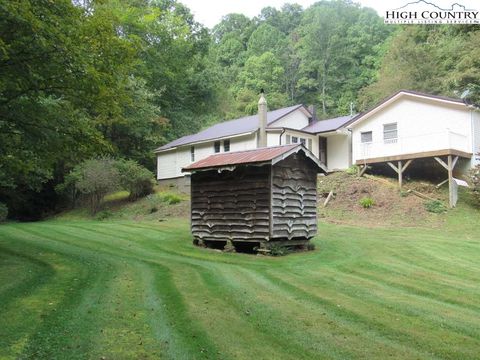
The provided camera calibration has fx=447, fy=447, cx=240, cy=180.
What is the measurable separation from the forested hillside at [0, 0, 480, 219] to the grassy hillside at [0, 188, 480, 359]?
3.74m

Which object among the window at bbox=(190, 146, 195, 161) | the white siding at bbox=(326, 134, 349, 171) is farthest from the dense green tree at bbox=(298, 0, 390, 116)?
the window at bbox=(190, 146, 195, 161)

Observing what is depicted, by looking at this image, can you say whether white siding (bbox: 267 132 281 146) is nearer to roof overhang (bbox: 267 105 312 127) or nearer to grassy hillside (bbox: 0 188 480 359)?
roof overhang (bbox: 267 105 312 127)

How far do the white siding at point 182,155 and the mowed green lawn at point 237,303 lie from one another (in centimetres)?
1639

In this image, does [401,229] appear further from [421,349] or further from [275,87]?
[275,87]

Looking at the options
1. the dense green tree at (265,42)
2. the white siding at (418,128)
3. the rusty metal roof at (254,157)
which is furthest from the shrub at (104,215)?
the dense green tree at (265,42)

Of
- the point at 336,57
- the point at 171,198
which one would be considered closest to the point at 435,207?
the point at 171,198

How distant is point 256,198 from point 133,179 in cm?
1810

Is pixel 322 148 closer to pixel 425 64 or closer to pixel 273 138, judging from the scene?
pixel 273 138

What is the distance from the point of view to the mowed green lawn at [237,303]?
18.1 ft

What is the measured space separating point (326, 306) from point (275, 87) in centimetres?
5670

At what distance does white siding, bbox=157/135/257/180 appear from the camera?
30219 mm

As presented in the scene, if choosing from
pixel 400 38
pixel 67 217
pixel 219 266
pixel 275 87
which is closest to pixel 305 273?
pixel 219 266

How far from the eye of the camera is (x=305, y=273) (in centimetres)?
1082

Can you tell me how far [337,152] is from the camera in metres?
31.7
